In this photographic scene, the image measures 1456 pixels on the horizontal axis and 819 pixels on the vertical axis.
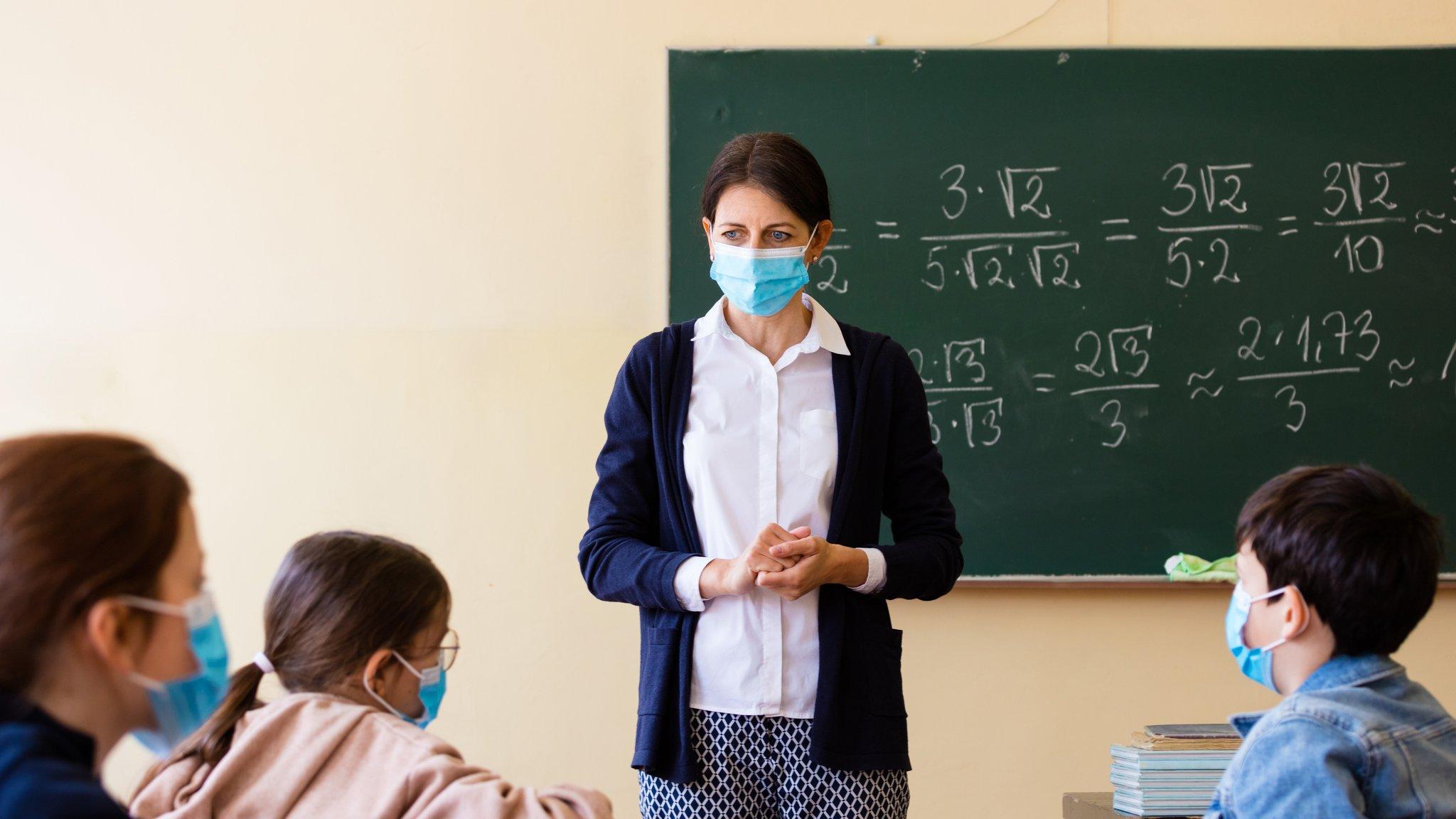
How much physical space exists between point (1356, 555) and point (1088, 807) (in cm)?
84

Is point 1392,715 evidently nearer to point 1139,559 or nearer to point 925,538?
point 925,538

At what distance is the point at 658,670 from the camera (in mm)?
1687

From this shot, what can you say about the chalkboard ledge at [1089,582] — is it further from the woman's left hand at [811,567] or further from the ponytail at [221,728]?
the ponytail at [221,728]

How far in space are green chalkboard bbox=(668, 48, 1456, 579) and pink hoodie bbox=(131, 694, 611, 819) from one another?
1.81m

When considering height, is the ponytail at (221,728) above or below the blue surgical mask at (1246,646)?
below

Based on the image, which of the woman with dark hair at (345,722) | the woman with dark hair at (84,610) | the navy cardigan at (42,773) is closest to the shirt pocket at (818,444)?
the woman with dark hair at (345,722)

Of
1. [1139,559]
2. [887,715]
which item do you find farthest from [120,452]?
[1139,559]

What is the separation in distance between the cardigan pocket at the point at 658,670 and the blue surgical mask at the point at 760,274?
1.62 ft

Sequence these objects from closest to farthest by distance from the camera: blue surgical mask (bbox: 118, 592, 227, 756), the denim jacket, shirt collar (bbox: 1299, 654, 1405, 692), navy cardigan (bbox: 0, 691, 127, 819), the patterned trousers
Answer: navy cardigan (bbox: 0, 691, 127, 819) → blue surgical mask (bbox: 118, 592, 227, 756) → the denim jacket → shirt collar (bbox: 1299, 654, 1405, 692) → the patterned trousers

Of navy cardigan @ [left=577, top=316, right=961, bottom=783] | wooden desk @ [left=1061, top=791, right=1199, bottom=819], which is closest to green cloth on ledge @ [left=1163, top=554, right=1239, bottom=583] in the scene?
wooden desk @ [left=1061, top=791, right=1199, bottom=819]

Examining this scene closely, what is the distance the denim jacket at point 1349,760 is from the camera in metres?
1.25

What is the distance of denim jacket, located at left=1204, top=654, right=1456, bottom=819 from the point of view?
49.3 inches

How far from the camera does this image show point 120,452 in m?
0.99

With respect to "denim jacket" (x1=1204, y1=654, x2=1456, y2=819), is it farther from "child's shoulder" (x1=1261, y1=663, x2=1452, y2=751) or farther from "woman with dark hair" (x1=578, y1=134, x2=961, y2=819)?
"woman with dark hair" (x1=578, y1=134, x2=961, y2=819)
